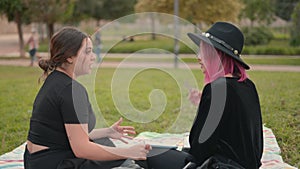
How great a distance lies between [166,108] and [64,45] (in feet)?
14.7

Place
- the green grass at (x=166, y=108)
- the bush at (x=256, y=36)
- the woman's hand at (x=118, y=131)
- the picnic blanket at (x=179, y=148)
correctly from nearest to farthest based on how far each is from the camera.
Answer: the woman's hand at (x=118, y=131), the picnic blanket at (x=179, y=148), the green grass at (x=166, y=108), the bush at (x=256, y=36)

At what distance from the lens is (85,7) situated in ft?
114

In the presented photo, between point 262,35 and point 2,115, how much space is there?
18.3 meters

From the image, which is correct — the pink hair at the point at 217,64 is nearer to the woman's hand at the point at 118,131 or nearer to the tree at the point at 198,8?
the woman's hand at the point at 118,131

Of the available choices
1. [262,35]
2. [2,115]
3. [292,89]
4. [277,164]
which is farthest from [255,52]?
[277,164]

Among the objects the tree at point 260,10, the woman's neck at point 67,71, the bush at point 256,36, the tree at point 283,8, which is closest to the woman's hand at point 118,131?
the woman's neck at point 67,71

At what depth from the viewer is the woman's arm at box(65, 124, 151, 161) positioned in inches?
91.7

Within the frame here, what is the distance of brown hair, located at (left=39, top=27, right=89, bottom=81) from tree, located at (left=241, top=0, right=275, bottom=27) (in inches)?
908

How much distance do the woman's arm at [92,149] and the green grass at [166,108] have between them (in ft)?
0.78

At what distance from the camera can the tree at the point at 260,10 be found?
24.3 m

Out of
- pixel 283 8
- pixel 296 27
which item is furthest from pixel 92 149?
pixel 283 8

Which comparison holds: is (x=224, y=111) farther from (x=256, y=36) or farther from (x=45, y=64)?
(x=256, y=36)

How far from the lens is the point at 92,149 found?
239 centimetres

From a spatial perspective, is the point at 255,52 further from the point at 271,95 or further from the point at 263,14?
the point at 271,95
